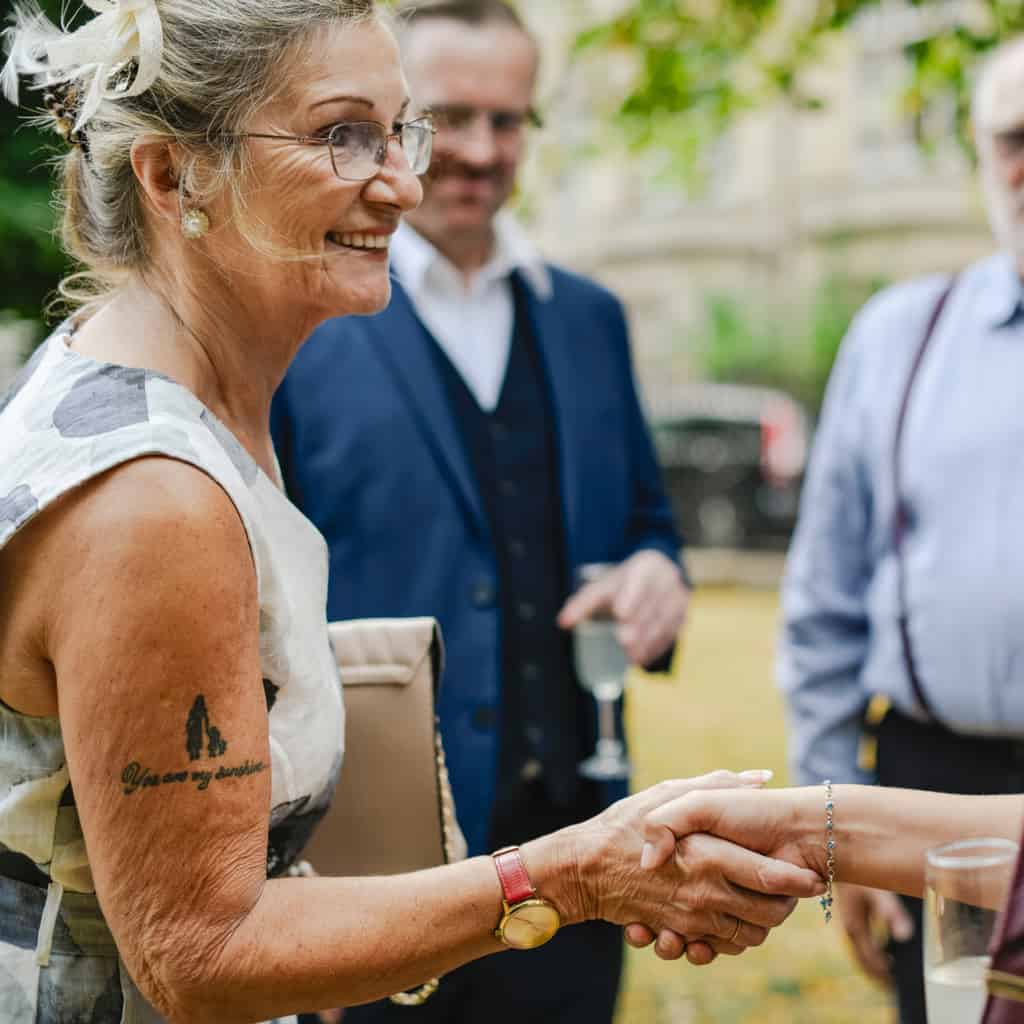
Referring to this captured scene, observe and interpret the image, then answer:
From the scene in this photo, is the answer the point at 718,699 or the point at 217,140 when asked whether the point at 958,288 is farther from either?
the point at 718,699

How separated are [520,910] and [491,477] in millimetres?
1397

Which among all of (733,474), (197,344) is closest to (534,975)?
(197,344)

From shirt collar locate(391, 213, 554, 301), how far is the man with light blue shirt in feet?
2.68

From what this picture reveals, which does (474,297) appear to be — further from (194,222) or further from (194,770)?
(194,770)

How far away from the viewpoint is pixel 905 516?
3.16 m

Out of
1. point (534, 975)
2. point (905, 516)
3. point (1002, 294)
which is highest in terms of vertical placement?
point (1002, 294)

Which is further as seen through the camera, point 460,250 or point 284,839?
point 460,250

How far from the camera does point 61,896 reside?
1.70 m

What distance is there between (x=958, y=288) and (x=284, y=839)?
221 cm

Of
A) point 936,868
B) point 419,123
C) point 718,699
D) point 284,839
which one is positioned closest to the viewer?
point 936,868

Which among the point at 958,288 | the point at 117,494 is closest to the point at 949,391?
the point at 958,288

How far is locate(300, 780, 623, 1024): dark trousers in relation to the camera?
2.92 metres

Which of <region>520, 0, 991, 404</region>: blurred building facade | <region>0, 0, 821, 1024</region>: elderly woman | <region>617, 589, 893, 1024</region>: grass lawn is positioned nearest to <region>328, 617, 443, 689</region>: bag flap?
<region>0, 0, 821, 1024</region>: elderly woman

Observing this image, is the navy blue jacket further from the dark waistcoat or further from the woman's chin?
the woman's chin
